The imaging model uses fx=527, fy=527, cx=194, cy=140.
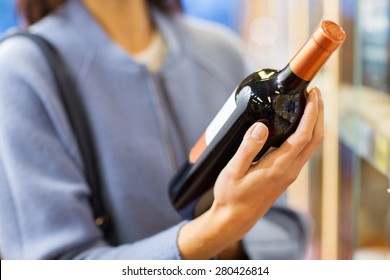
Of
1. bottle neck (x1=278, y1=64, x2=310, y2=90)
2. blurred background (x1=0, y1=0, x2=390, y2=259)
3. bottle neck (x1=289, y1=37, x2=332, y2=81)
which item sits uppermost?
bottle neck (x1=289, y1=37, x2=332, y2=81)

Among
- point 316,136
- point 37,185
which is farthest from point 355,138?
point 37,185

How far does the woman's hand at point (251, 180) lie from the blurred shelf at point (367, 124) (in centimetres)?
16

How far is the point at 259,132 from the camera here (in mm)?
515

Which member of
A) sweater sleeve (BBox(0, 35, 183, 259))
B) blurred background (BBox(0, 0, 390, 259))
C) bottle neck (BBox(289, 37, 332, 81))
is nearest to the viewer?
bottle neck (BBox(289, 37, 332, 81))

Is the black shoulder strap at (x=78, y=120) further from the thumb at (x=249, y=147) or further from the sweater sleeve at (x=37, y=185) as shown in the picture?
the thumb at (x=249, y=147)

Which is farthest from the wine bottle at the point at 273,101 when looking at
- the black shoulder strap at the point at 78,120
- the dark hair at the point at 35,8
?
the dark hair at the point at 35,8

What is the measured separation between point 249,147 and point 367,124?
1.14ft

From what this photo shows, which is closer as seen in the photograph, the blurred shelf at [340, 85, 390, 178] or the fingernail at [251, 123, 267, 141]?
the fingernail at [251, 123, 267, 141]

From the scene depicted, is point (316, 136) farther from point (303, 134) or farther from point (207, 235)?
point (207, 235)

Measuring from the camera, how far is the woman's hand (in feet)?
1.71

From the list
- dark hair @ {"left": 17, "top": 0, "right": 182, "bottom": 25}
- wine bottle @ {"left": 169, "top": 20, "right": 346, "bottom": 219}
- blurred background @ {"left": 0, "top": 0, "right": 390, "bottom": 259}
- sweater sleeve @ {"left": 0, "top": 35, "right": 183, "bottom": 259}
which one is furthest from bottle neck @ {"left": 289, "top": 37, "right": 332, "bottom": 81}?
dark hair @ {"left": 17, "top": 0, "right": 182, "bottom": 25}

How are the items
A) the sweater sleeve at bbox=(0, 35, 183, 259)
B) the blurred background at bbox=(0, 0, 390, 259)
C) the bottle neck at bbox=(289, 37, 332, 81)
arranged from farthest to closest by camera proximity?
the blurred background at bbox=(0, 0, 390, 259) < the sweater sleeve at bbox=(0, 35, 183, 259) < the bottle neck at bbox=(289, 37, 332, 81)

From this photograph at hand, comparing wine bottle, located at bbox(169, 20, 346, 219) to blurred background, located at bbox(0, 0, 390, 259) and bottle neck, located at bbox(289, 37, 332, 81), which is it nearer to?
bottle neck, located at bbox(289, 37, 332, 81)

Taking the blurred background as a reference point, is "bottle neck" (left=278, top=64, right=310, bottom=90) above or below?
above
